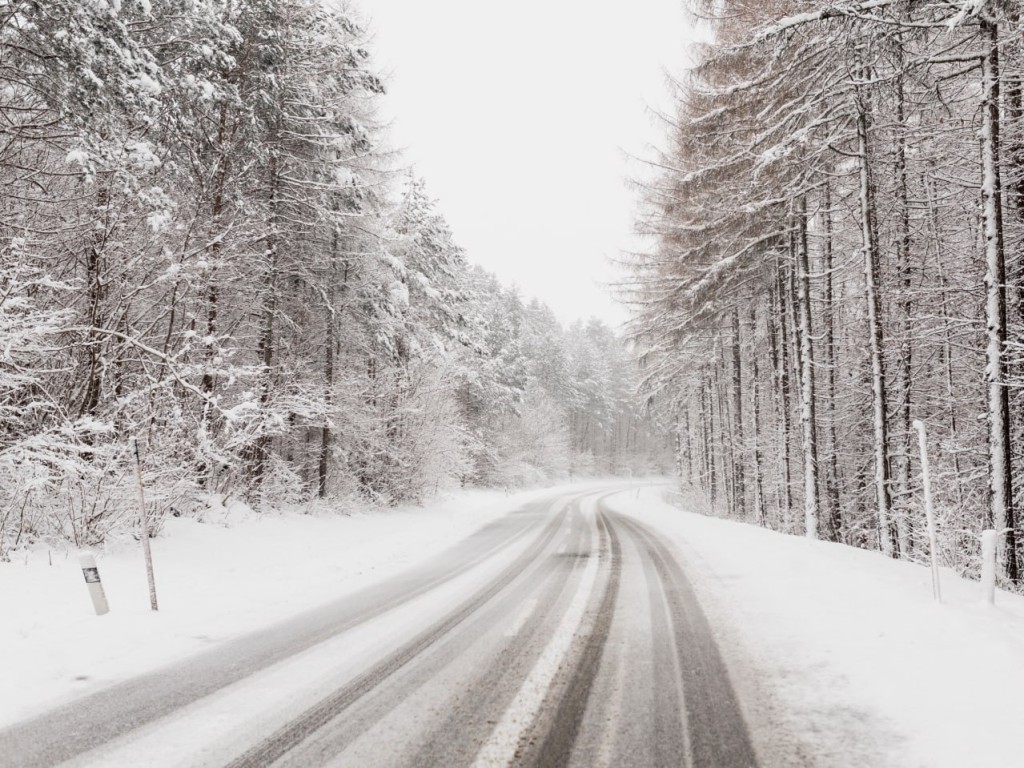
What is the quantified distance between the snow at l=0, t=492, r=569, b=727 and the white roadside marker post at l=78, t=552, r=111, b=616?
5.1 inches

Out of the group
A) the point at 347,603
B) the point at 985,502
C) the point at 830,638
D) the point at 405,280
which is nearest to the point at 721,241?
the point at 985,502

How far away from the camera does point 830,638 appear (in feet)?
15.7

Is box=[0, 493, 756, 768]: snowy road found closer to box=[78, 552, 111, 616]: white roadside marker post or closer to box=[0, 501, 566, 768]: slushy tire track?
box=[0, 501, 566, 768]: slushy tire track

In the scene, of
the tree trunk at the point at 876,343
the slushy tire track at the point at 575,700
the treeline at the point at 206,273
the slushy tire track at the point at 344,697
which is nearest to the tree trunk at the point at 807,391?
the tree trunk at the point at 876,343

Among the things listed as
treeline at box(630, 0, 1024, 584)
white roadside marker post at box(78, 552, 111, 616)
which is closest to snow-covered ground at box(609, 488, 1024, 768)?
treeline at box(630, 0, 1024, 584)

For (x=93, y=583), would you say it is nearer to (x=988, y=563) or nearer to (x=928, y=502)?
(x=928, y=502)

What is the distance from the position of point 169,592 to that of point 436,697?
5.34 m

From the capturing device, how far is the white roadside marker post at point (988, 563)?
17.1 feet

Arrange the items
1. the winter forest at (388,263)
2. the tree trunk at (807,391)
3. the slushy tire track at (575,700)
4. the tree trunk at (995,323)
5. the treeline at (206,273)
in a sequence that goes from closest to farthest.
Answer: the slushy tire track at (575,700)
the treeline at (206,273)
the tree trunk at (995,323)
the winter forest at (388,263)
the tree trunk at (807,391)

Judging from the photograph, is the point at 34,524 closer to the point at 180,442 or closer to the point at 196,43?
the point at 180,442

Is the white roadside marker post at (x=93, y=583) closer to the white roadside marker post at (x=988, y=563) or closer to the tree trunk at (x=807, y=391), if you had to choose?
the white roadside marker post at (x=988, y=563)

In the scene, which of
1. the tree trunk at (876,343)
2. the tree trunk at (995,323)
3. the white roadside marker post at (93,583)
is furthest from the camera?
the tree trunk at (876,343)

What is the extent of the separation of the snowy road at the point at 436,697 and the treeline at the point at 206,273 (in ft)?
14.4

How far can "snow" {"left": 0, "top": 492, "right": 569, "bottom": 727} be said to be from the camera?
450 centimetres
